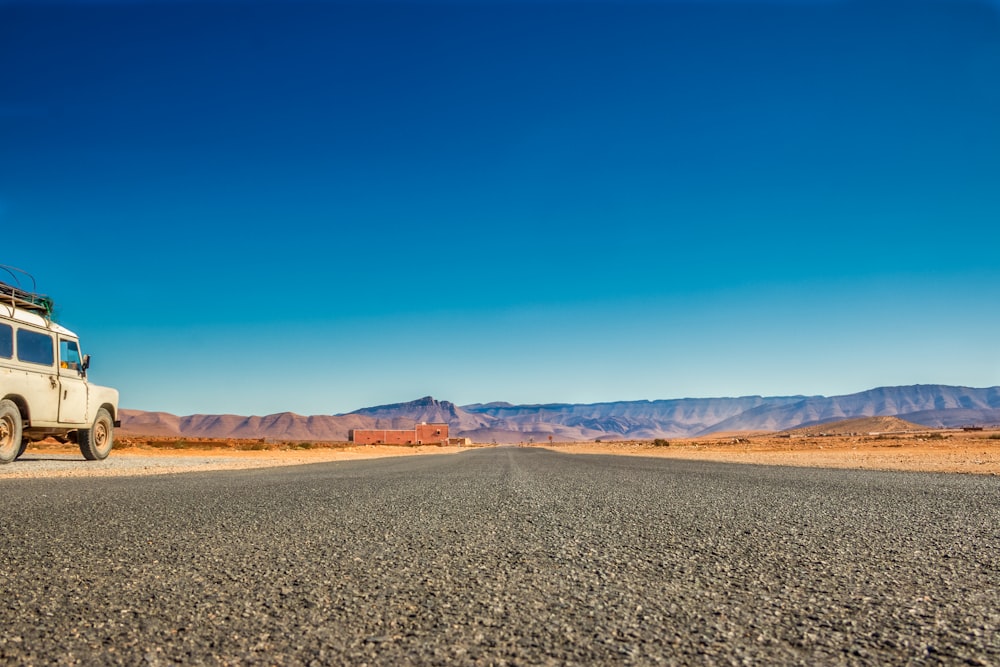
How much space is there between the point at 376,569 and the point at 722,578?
202 cm

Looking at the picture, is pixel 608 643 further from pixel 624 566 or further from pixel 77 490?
pixel 77 490

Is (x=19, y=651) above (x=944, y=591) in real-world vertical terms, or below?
above

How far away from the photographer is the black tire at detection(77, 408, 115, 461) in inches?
670

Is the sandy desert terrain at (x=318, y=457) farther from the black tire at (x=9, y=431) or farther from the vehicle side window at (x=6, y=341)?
→ the vehicle side window at (x=6, y=341)

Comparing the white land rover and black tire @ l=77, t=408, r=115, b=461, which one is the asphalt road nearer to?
the white land rover

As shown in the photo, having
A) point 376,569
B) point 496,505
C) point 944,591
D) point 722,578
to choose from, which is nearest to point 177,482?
point 496,505

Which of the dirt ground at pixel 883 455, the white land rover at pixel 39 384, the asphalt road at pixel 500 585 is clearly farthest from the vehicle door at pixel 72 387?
the dirt ground at pixel 883 455

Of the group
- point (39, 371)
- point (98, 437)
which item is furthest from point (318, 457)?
point (39, 371)

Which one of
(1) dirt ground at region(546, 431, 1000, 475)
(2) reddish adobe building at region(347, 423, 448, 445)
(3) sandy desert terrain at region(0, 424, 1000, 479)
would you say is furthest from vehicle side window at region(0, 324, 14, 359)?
(2) reddish adobe building at region(347, 423, 448, 445)

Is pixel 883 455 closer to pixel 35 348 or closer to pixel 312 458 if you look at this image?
pixel 312 458

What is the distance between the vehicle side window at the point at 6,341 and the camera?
13.8m

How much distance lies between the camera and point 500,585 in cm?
330

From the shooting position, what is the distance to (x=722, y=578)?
3.43 metres

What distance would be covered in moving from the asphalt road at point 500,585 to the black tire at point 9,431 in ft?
30.1
